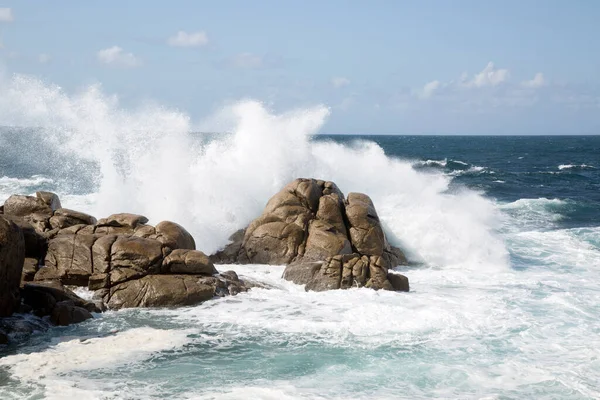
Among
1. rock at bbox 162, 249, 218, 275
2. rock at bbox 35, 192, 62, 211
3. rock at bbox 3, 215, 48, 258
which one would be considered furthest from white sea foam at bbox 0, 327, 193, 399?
rock at bbox 35, 192, 62, 211

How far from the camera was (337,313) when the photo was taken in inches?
473

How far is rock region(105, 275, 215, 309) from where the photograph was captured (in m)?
12.3

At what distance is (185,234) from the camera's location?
1434 centimetres

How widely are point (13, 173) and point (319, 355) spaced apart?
34.6 m

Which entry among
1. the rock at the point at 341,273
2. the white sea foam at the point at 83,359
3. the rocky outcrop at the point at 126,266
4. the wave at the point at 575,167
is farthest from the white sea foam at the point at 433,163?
the white sea foam at the point at 83,359

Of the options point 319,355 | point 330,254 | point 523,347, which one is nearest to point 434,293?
point 330,254

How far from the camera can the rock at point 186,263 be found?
13.0 meters

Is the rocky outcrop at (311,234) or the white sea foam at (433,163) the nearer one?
the rocky outcrop at (311,234)

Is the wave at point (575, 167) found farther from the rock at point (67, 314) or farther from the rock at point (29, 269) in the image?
the rock at point (67, 314)

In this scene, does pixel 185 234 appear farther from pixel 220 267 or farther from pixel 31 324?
pixel 31 324

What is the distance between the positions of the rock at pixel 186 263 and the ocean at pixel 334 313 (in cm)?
87

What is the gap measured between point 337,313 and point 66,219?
6.99 m

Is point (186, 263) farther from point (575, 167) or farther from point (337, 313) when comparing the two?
point (575, 167)

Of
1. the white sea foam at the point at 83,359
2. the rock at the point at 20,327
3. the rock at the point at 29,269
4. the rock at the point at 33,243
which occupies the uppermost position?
the rock at the point at 33,243
